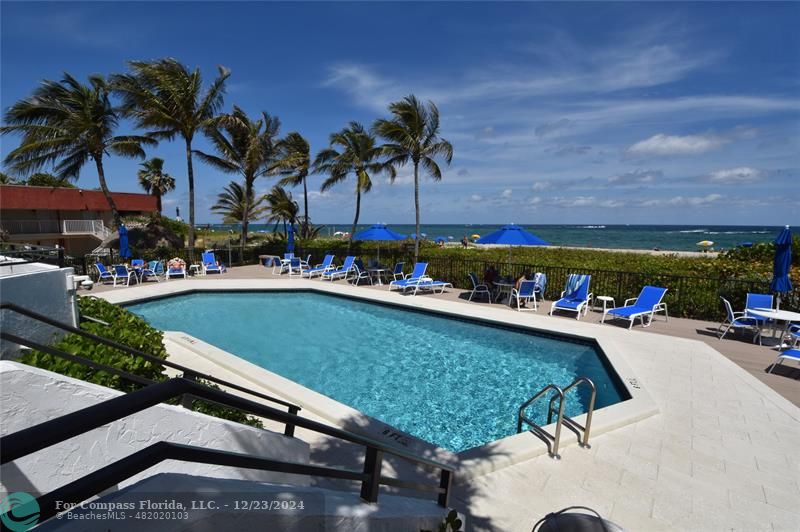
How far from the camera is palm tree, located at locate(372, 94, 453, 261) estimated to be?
17.3m

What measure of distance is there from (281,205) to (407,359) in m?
20.7

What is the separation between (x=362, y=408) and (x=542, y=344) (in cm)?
492

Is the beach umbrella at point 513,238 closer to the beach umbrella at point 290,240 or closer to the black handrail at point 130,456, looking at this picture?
the black handrail at point 130,456

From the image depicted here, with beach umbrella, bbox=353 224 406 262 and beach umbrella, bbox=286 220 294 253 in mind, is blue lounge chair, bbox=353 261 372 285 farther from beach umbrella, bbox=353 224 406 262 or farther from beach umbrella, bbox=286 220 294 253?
beach umbrella, bbox=286 220 294 253

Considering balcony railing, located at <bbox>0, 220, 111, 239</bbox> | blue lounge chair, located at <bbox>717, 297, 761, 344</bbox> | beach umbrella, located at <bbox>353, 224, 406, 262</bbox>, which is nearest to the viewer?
blue lounge chair, located at <bbox>717, 297, 761, 344</bbox>

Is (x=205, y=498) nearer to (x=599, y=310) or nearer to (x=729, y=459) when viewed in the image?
(x=729, y=459)

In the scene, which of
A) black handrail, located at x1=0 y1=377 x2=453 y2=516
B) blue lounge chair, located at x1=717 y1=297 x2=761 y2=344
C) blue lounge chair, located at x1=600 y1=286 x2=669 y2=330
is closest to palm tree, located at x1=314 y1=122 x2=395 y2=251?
blue lounge chair, located at x1=600 y1=286 x2=669 y2=330

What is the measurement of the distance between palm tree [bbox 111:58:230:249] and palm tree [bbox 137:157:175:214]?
2004cm

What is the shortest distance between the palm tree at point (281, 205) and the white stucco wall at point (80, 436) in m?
24.4

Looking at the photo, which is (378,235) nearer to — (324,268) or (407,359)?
(324,268)

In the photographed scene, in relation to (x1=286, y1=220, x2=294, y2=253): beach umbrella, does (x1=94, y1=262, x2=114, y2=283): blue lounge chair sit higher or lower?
lower

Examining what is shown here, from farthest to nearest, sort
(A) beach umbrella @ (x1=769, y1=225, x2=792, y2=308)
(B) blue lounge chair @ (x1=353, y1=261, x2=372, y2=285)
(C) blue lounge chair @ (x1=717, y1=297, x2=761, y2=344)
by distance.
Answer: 1. (B) blue lounge chair @ (x1=353, y1=261, x2=372, y2=285)
2. (C) blue lounge chair @ (x1=717, y1=297, x2=761, y2=344)
3. (A) beach umbrella @ (x1=769, y1=225, x2=792, y2=308)

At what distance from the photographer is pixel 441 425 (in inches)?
235

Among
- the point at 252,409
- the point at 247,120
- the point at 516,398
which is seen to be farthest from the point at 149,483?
the point at 247,120
